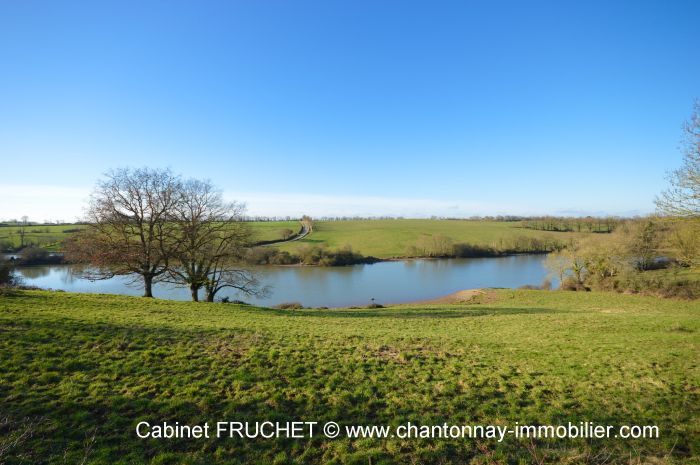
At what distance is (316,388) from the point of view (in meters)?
6.56

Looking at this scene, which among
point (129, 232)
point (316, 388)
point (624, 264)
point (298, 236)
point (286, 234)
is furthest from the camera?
point (298, 236)

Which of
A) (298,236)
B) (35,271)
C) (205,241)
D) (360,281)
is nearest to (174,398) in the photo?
(205,241)

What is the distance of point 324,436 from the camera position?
5055mm

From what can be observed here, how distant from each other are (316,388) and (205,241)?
59.7 ft

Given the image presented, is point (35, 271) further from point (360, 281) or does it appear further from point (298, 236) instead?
point (298, 236)

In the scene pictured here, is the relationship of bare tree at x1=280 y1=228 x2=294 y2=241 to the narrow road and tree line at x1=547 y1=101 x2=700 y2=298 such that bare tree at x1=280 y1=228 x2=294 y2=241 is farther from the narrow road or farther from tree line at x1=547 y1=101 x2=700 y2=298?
tree line at x1=547 y1=101 x2=700 y2=298

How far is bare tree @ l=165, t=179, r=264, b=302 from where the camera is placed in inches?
830

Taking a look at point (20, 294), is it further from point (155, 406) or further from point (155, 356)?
point (155, 406)

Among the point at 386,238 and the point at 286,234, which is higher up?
the point at 286,234

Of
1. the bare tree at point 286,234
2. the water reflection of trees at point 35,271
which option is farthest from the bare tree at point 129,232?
the bare tree at point 286,234

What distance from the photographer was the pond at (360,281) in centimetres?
3444

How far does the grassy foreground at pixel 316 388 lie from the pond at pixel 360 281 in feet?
63.0

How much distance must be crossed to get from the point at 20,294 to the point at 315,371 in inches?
653

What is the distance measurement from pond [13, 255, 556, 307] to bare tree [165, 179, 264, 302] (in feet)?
15.8
